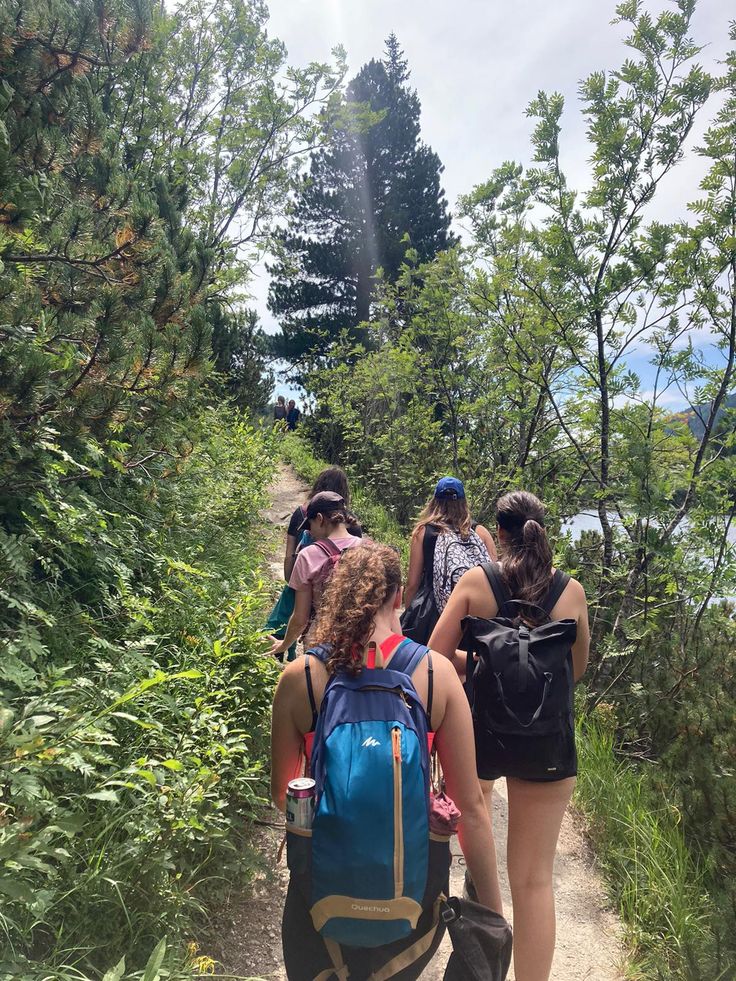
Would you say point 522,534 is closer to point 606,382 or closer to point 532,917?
point 532,917

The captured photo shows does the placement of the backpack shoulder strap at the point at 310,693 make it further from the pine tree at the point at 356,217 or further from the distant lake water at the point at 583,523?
the pine tree at the point at 356,217

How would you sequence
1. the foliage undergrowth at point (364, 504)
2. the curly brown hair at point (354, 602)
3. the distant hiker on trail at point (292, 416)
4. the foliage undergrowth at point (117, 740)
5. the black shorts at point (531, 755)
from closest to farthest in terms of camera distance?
the curly brown hair at point (354, 602)
the foliage undergrowth at point (117, 740)
the black shorts at point (531, 755)
the foliage undergrowth at point (364, 504)
the distant hiker on trail at point (292, 416)

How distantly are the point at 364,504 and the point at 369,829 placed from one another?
9878 millimetres

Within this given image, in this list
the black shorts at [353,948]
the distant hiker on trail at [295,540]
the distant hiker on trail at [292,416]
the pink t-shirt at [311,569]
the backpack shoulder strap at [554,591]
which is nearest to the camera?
the black shorts at [353,948]

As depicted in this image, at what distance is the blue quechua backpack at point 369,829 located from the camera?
1411mm

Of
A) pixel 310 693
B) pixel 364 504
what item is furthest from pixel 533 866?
pixel 364 504

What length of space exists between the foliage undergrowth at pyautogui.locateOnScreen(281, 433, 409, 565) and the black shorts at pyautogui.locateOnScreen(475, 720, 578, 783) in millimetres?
6031

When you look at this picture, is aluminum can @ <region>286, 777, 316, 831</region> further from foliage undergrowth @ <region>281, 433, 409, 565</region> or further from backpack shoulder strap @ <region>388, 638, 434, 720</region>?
foliage undergrowth @ <region>281, 433, 409, 565</region>

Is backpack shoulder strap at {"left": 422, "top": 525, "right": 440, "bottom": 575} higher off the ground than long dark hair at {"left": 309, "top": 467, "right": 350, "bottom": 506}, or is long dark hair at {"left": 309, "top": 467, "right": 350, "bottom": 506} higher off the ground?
long dark hair at {"left": 309, "top": 467, "right": 350, "bottom": 506}

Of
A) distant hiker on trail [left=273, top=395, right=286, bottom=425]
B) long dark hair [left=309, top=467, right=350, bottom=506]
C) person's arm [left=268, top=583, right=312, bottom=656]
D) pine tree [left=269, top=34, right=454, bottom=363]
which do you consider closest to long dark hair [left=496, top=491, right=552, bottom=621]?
person's arm [left=268, top=583, right=312, bottom=656]

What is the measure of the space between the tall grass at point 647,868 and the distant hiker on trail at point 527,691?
2.57 feet

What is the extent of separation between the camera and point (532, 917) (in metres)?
2.20

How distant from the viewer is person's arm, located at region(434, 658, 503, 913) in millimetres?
1661

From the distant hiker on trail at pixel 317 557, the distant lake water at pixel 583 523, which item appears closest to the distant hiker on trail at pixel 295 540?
the distant hiker on trail at pixel 317 557
